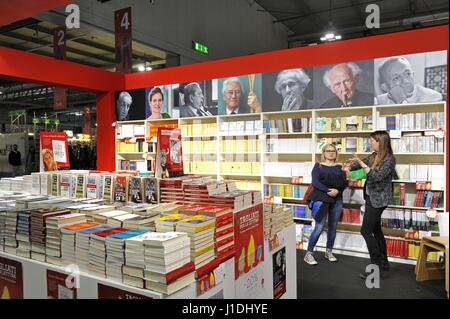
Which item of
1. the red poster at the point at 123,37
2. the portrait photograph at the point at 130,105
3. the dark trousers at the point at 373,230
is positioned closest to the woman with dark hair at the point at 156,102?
the portrait photograph at the point at 130,105

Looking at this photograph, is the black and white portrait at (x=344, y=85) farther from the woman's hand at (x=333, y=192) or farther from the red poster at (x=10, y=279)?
the red poster at (x=10, y=279)

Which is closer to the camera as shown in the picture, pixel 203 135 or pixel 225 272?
pixel 225 272

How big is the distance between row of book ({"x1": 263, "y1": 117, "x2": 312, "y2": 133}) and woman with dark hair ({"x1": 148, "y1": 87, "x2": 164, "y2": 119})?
2190mm

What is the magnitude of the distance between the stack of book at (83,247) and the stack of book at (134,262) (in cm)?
31

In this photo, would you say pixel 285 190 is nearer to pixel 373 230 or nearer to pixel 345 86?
pixel 373 230

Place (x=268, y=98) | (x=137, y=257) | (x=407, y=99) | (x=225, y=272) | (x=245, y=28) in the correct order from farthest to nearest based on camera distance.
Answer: (x=245, y=28) < (x=268, y=98) < (x=407, y=99) < (x=225, y=272) < (x=137, y=257)

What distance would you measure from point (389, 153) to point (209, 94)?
3273 millimetres

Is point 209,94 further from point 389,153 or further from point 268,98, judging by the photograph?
point 389,153

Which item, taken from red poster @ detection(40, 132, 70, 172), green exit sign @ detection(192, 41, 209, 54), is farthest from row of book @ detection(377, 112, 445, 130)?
green exit sign @ detection(192, 41, 209, 54)

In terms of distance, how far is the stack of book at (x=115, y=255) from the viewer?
1925 millimetres

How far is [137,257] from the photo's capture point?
186cm

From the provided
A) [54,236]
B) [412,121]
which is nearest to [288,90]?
[412,121]

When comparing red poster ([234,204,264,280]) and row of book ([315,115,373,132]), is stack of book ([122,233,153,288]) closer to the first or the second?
red poster ([234,204,264,280])
